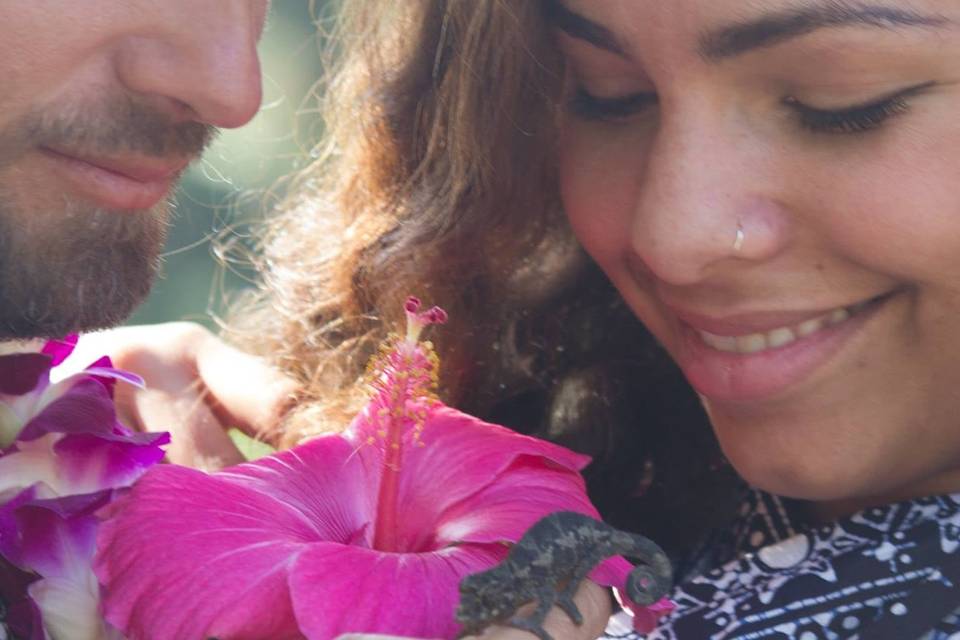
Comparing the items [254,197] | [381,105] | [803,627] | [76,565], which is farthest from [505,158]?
[76,565]

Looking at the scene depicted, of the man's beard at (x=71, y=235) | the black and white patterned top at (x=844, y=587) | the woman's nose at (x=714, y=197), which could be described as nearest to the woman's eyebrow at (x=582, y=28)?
the woman's nose at (x=714, y=197)

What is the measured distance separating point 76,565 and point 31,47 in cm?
50

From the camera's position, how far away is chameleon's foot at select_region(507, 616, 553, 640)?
879 millimetres

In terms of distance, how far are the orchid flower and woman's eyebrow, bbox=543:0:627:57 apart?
0.38 metres

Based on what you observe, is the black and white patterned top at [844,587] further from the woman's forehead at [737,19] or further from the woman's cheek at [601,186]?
the woman's forehead at [737,19]

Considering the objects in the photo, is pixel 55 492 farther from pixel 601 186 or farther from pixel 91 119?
pixel 601 186

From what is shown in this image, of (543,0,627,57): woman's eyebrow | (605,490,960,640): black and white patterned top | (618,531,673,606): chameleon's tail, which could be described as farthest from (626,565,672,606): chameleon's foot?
(543,0,627,57): woman's eyebrow

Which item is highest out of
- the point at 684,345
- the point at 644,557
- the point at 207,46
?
the point at 207,46

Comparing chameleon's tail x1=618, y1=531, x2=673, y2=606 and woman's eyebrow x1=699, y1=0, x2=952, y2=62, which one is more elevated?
woman's eyebrow x1=699, y1=0, x2=952, y2=62

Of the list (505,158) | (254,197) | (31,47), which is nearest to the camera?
(31,47)

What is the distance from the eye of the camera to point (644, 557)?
0.96m

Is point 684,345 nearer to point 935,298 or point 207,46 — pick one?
point 935,298

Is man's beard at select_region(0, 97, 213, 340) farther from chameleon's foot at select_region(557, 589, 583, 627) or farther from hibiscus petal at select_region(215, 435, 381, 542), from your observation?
chameleon's foot at select_region(557, 589, 583, 627)

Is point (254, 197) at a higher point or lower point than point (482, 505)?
lower
